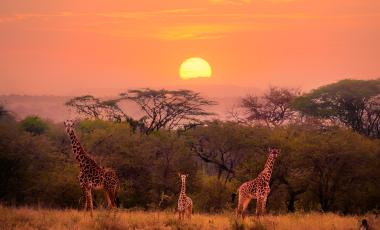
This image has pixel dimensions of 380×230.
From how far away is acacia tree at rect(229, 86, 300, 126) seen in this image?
4816 centimetres

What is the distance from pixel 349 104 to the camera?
42.0m

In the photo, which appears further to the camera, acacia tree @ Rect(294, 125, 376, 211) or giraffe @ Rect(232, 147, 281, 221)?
acacia tree @ Rect(294, 125, 376, 211)

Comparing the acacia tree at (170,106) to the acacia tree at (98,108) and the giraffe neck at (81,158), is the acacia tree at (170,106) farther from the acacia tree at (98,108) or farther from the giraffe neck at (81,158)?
the giraffe neck at (81,158)

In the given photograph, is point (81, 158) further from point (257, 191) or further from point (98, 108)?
point (98, 108)

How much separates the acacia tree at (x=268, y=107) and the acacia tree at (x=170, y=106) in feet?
15.4

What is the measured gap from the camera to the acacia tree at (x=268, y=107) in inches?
1896

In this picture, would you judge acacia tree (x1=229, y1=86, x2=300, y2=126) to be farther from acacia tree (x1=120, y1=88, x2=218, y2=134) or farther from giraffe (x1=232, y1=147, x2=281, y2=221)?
giraffe (x1=232, y1=147, x2=281, y2=221)

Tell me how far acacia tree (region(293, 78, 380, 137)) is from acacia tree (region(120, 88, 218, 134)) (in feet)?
40.2

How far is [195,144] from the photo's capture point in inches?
1518

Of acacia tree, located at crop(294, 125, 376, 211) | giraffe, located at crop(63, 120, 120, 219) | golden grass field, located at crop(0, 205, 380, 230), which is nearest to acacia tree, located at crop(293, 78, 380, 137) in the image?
acacia tree, located at crop(294, 125, 376, 211)

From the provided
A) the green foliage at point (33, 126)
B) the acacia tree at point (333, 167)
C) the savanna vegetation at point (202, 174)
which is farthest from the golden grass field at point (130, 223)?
the green foliage at point (33, 126)

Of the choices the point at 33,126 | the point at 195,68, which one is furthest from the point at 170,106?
the point at 195,68

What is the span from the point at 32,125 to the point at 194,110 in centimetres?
1984

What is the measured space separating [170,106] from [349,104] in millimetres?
20615
